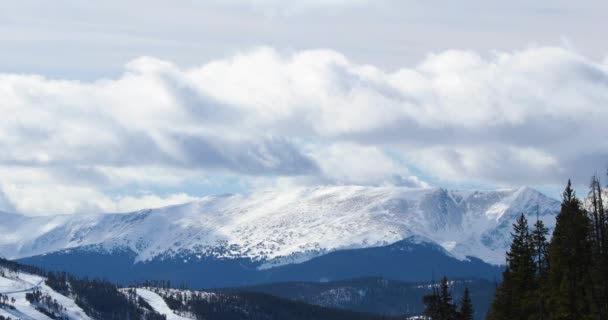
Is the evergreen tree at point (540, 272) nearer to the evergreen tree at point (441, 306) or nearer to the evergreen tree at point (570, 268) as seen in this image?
the evergreen tree at point (570, 268)

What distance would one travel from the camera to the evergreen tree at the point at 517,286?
136 meters

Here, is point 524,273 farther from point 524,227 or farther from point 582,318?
point 582,318

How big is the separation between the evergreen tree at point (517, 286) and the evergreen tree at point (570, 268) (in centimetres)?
618

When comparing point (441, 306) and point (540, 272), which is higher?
point (540, 272)

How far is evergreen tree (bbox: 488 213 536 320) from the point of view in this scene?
136000mm

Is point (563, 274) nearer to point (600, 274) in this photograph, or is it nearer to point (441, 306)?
point (600, 274)

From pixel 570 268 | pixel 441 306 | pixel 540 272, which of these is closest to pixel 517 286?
pixel 540 272

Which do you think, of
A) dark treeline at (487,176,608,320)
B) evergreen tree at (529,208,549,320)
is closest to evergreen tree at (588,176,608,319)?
dark treeline at (487,176,608,320)

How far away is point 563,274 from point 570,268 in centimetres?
123

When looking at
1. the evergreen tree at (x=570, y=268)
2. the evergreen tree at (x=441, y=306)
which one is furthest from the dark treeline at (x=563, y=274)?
the evergreen tree at (x=441, y=306)

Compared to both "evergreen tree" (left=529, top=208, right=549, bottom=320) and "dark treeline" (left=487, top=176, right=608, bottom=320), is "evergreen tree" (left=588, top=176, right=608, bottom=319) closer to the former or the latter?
"dark treeline" (left=487, top=176, right=608, bottom=320)

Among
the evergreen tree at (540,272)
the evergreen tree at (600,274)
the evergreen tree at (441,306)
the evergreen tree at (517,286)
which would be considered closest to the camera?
the evergreen tree at (600,274)

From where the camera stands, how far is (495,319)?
138 metres

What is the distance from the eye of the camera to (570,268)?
124938 mm
